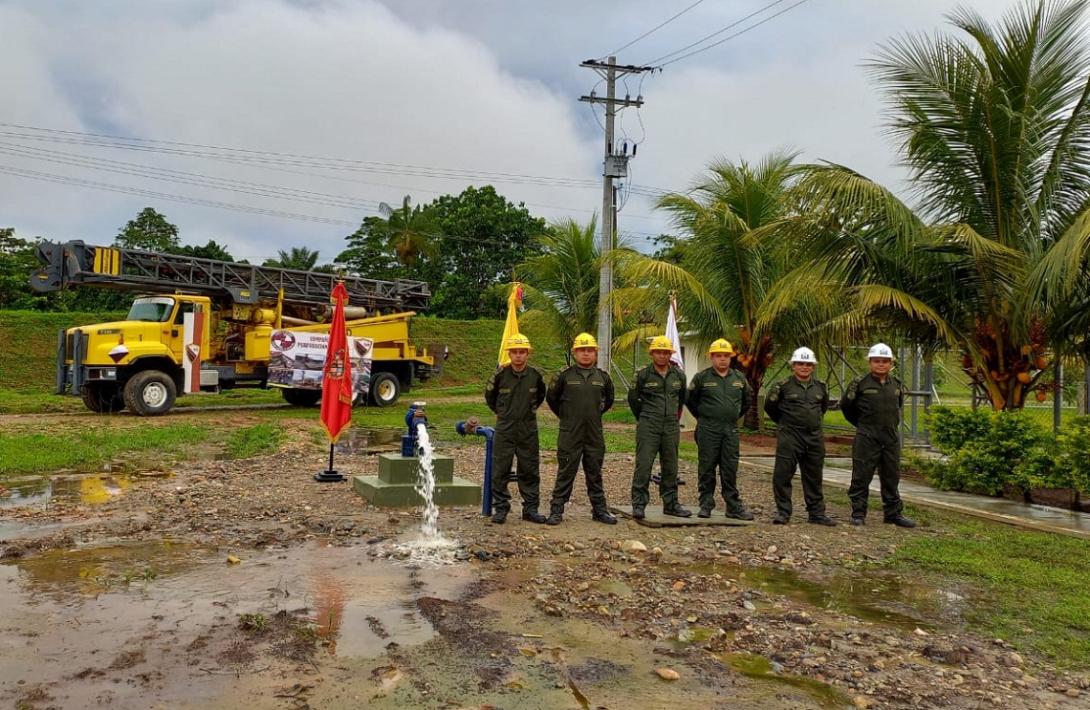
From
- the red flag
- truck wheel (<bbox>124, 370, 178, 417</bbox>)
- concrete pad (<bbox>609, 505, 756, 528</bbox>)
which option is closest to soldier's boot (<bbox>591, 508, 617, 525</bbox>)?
concrete pad (<bbox>609, 505, 756, 528</bbox>)

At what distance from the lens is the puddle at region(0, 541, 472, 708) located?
3920mm

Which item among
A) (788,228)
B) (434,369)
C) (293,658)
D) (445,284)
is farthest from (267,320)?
(445,284)

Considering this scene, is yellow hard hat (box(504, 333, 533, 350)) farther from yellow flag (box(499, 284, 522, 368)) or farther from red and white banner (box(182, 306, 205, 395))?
red and white banner (box(182, 306, 205, 395))

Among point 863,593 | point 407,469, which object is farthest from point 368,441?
point 863,593

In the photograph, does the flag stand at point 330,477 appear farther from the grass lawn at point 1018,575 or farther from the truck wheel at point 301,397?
the truck wheel at point 301,397

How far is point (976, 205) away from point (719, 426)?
475cm

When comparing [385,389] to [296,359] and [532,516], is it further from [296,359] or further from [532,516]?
[532,516]

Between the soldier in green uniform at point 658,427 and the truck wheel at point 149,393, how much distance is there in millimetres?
12797

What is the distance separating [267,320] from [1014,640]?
18.0 m

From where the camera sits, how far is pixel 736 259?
56.7ft

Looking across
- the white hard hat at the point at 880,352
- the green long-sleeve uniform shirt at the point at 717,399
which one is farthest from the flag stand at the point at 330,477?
the white hard hat at the point at 880,352

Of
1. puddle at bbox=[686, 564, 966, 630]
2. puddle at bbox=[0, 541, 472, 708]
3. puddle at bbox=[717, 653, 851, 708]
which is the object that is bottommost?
puddle at bbox=[0, 541, 472, 708]

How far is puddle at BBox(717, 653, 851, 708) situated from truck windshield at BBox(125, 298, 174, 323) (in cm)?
1662

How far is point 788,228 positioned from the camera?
10.7 metres
